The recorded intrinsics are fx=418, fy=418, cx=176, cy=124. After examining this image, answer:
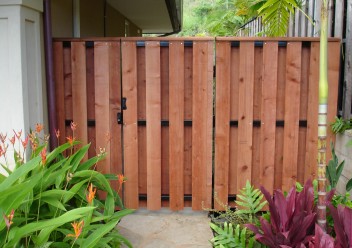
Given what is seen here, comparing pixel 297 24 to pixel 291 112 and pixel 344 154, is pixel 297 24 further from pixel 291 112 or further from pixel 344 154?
pixel 344 154

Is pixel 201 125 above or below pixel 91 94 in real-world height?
below

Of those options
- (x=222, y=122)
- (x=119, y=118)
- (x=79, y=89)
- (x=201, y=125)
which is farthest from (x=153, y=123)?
(x=79, y=89)

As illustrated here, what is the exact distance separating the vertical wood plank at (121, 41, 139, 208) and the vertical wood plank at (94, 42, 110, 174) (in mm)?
167

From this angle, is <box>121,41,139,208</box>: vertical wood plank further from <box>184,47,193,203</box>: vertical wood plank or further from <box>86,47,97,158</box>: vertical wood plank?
<box>184,47,193,203</box>: vertical wood plank

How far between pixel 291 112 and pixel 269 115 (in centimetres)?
22

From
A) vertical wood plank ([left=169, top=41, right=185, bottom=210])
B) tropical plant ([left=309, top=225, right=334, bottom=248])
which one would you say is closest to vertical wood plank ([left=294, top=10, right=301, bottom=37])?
vertical wood plank ([left=169, top=41, right=185, bottom=210])

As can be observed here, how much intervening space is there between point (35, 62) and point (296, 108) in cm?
248

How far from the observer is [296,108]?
4.09 meters

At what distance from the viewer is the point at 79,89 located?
163 inches

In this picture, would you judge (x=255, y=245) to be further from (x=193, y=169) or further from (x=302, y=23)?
(x=302, y=23)

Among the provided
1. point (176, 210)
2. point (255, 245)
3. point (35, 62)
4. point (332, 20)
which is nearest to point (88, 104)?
point (35, 62)

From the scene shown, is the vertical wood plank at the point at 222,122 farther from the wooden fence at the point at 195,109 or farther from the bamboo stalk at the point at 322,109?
the bamboo stalk at the point at 322,109

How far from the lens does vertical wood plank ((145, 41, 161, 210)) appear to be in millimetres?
4051

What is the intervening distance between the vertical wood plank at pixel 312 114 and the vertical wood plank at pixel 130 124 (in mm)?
1702
